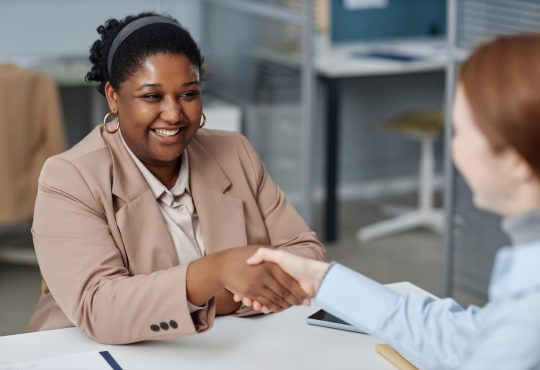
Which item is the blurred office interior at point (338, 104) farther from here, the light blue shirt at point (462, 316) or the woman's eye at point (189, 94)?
the light blue shirt at point (462, 316)

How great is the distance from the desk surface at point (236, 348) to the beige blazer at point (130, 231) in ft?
0.10

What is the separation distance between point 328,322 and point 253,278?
0.19 meters

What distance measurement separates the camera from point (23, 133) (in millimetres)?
3803

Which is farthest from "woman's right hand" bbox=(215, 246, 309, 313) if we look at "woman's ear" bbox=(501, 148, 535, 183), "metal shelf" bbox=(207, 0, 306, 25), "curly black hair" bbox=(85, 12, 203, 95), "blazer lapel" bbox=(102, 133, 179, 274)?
"metal shelf" bbox=(207, 0, 306, 25)

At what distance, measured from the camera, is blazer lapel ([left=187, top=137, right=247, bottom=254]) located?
196 cm

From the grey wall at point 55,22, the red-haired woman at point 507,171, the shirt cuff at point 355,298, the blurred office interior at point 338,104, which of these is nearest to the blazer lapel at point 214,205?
the shirt cuff at point 355,298

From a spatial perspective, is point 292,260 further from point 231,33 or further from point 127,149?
point 231,33

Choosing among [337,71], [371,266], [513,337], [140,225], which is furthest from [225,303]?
[337,71]

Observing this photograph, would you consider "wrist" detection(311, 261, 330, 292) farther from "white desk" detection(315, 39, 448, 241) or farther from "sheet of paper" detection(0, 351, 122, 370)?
"white desk" detection(315, 39, 448, 241)

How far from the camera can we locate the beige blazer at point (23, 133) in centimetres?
373

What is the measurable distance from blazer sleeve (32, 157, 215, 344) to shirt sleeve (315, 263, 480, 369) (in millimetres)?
345

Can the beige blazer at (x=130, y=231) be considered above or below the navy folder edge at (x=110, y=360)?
above

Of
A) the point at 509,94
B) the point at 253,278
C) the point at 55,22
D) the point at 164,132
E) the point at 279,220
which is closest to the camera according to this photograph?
the point at 509,94

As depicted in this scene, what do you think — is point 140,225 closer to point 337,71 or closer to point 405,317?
point 405,317
